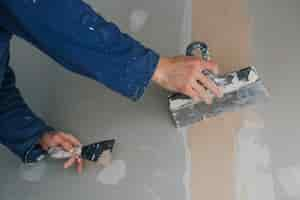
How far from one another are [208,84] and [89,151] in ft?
1.68

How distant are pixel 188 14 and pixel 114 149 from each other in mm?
556

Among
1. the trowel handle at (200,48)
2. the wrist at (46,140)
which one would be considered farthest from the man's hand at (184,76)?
the wrist at (46,140)

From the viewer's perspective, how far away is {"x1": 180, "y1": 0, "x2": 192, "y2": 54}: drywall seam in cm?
178

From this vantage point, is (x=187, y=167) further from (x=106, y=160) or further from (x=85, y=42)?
(x=85, y=42)

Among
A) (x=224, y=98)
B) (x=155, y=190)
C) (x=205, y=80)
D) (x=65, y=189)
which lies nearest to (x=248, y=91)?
(x=224, y=98)

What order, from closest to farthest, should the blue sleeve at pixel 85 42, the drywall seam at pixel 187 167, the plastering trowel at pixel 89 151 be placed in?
the blue sleeve at pixel 85 42 → the drywall seam at pixel 187 167 → the plastering trowel at pixel 89 151

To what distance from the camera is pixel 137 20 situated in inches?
75.1

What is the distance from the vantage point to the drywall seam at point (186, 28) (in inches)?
70.1

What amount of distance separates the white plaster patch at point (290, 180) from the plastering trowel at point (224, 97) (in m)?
0.23

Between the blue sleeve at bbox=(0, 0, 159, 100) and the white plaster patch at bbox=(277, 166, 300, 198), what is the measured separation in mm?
521

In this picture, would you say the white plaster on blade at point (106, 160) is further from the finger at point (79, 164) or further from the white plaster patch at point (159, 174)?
the white plaster patch at point (159, 174)

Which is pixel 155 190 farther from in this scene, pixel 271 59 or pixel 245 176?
pixel 271 59

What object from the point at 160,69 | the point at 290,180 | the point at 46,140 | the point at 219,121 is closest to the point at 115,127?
the point at 46,140

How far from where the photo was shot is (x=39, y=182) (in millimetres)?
1764
